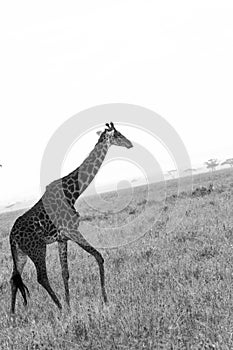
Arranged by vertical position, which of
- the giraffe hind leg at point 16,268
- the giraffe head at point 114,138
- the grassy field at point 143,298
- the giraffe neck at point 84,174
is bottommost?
the grassy field at point 143,298

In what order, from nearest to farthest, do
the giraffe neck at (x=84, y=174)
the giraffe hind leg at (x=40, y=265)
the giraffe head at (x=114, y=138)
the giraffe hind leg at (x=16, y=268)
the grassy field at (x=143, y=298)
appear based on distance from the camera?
1. the grassy field at (x=143, y=298)
2. the giraffe hind leg at (x=40, y=265)
3. the giraffe hind leg at (x=16, y=268)
4. the giraffe neck at (x=84, y=174)
5. the giraffe head at (x=114, y=138)

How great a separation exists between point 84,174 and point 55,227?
97cm

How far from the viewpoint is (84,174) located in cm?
603

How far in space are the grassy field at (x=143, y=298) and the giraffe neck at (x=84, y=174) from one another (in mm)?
1654

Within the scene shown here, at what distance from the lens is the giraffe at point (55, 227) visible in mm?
5539

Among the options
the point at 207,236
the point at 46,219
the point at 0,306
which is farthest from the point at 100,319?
the point at 207,236

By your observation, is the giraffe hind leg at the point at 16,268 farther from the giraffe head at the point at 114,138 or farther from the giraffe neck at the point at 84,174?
the giraffe head at the point at 114,138

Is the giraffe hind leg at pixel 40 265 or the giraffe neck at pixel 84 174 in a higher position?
the giraffe neck at pixel 84 174

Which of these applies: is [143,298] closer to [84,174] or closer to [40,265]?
[40,265]

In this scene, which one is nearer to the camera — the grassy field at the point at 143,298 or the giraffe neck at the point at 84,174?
the grassy field at the point at 143,298

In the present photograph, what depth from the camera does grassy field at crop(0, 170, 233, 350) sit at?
3846 millimetres

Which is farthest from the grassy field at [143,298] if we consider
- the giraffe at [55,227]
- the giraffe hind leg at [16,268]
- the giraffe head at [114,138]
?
the giraffe head at [114,138]

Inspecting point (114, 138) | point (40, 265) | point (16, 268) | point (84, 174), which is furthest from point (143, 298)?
point (114, 138)

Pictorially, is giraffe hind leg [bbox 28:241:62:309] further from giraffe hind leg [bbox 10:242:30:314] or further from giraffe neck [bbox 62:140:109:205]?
giraffe neck [bbox 62:140:109:205]
